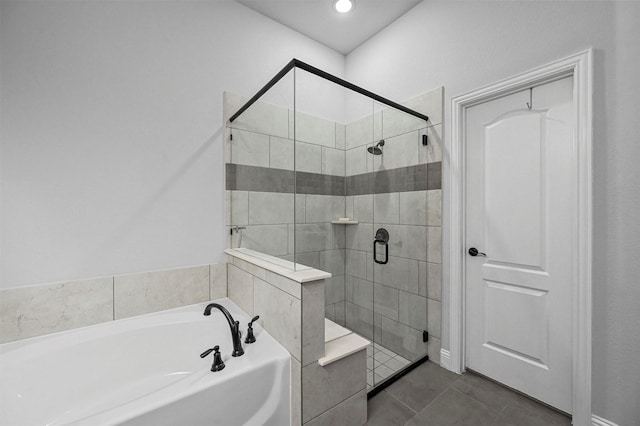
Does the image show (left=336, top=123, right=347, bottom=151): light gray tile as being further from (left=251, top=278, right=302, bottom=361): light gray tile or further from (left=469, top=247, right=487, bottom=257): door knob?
(left=469, top=247, right=487, bottom=257): door knob

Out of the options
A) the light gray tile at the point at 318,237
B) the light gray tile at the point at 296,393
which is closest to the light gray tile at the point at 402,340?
the light gray tile at the point at 318,237

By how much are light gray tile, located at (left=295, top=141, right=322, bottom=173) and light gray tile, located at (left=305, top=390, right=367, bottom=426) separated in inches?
52.0

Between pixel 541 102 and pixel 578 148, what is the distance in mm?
394

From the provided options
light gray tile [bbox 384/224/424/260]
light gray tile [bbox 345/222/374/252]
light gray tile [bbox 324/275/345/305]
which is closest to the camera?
light gray tile [bbox 324/275/345/305]

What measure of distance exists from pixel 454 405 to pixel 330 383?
35.3 inches

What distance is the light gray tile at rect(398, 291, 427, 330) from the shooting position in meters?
2.04

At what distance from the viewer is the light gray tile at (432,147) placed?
2084 mm

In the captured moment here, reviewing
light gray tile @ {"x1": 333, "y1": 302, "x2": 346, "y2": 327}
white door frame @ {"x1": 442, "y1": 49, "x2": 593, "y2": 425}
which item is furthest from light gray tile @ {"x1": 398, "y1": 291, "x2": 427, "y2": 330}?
white door frame @ {"x1": 442, "y1": 49, "x2": 593, "y2": 425}

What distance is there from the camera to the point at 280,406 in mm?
1319

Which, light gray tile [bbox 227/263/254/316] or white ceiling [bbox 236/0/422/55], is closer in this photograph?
light gray tile [bbox 227/263/254/316]

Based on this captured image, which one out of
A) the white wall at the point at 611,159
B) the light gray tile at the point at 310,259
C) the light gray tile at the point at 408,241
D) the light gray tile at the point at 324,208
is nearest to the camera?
the white wall at the point at 611,159

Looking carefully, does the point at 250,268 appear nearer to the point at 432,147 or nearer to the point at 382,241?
the point at 382,241

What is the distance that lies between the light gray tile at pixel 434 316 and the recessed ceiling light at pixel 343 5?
2.58m

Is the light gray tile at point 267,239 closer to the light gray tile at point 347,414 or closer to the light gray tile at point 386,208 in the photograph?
the light gray tile at point 386,208
